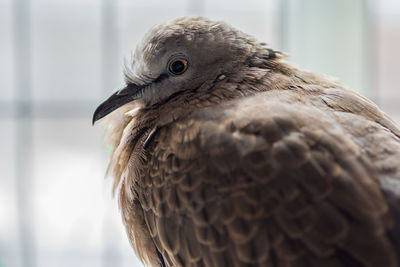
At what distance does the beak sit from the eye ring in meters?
0.09

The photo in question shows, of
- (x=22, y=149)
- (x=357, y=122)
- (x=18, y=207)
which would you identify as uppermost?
(x=357, y=122)

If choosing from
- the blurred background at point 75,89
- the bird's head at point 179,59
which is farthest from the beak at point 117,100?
the blurred background at point 75,89

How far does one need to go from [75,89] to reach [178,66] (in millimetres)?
1340

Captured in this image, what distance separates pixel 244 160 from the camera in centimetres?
82

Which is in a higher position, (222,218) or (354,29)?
(354,29)

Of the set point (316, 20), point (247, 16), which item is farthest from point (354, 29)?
point (247, 16)

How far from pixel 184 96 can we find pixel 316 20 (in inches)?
46.5

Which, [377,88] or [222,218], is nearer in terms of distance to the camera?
[222,218]

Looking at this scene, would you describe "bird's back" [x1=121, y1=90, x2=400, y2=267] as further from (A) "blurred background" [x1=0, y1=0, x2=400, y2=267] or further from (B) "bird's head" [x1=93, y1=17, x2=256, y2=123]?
(A) "blurred background" [x1=0, y1=0, x2=400, y2=267]

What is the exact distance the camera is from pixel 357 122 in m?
0.90

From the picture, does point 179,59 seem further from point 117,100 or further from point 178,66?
point 117,100

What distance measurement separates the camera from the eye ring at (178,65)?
108 centimetres

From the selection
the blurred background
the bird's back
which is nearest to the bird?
the bird's back

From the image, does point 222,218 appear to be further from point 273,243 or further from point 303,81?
point 303,81
